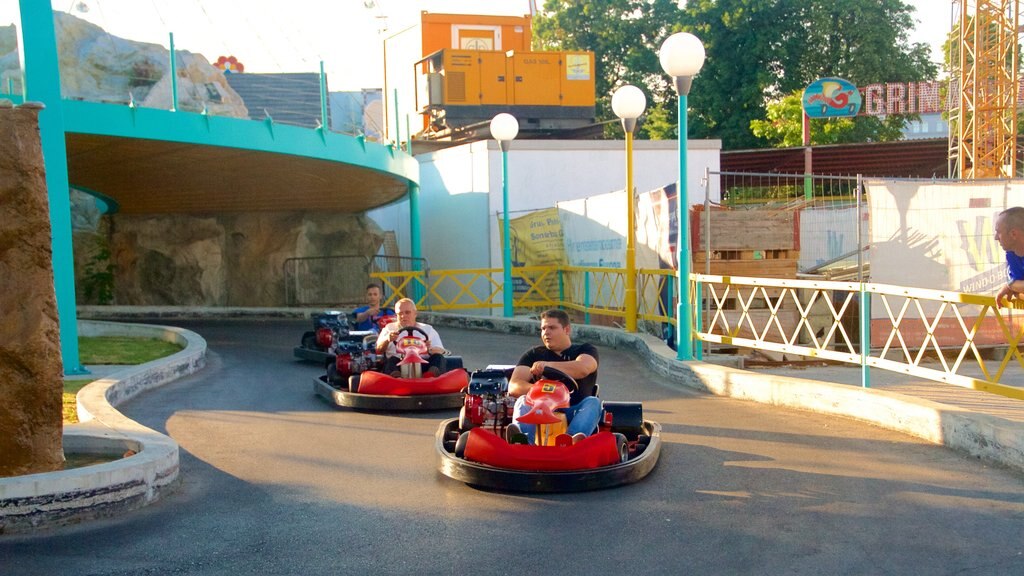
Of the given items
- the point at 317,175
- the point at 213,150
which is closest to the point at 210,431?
the point at 213,150

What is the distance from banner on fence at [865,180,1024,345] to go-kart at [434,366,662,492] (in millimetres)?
5268

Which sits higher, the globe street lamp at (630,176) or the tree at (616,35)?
the tree at (616,35)

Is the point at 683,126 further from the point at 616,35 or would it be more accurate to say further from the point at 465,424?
the point at 616,35

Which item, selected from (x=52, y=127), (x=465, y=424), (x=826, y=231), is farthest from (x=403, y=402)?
(x=826, y=231)

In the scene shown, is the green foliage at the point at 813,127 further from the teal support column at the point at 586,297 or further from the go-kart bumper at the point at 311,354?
the go-kart bumper at the point at 311,354

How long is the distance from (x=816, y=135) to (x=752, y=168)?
27.4 feet

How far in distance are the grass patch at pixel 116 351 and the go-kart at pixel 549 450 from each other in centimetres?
501

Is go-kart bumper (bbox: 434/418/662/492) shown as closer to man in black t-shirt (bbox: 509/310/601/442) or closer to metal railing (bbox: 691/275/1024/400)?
man in black t-shirt (bbox: 509/310/601/442)

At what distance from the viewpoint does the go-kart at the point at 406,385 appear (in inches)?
382

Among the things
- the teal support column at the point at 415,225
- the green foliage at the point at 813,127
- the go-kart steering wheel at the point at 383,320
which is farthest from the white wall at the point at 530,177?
the green foliage at the point at 813,127

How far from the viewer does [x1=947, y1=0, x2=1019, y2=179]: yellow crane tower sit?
44.7 m

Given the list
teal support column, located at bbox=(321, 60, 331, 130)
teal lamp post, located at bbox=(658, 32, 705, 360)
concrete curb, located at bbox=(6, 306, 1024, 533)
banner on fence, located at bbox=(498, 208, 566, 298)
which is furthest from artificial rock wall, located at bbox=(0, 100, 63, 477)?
banner on fence, located at bbox=(498, 208, 566, 298)

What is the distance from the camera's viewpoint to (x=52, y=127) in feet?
38.7

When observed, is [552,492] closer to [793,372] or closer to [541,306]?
[793,372]
